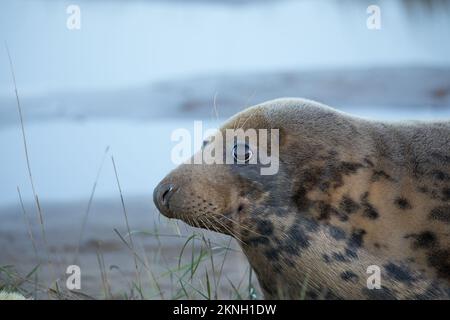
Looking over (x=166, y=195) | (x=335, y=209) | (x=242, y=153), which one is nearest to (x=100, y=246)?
(x=166, y=195)

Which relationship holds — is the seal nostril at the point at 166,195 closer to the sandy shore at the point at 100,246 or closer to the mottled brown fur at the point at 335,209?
the mottled brown fur at the point at 335,209

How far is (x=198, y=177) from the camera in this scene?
13.5 feet

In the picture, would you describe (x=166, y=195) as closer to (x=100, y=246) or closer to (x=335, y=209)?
(x=335, y=209)

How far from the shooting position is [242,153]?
4145 millimetres

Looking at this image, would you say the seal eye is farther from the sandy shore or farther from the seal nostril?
the sandy shore

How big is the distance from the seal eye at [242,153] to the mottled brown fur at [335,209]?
0.04m

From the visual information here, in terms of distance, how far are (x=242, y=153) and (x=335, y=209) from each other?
44 centimetres

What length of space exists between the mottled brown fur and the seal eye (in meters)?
0.04

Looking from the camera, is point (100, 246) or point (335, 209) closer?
point (335, 209)

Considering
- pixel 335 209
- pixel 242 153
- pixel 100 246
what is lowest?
pixel 100 246

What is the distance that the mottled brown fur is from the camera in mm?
4012

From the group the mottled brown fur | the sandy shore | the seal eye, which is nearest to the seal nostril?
the mottled brown fur
